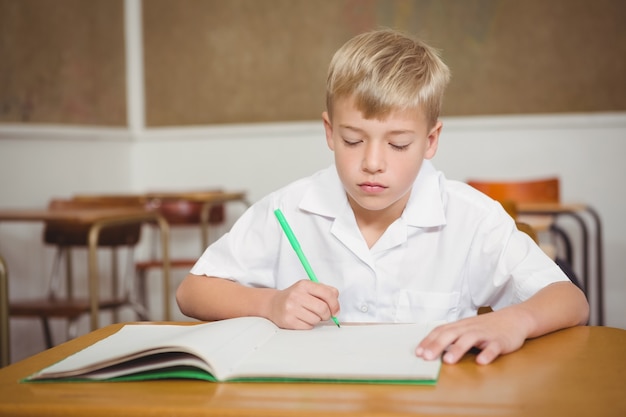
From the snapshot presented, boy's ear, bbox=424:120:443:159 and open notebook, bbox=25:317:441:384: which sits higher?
boy's ear, bbox=424:120:443:159

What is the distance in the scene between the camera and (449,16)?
4121mm

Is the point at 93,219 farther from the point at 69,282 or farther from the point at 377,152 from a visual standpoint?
the point at 377,152

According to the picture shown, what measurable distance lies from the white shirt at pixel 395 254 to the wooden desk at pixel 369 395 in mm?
495

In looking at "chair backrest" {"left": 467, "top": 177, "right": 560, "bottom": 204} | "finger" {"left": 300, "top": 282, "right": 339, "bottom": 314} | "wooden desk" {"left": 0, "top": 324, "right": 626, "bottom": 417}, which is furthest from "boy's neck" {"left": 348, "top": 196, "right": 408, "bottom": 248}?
"chair backrest" {"left": 467, "top": 177, "right": 560, "bottom": 204}

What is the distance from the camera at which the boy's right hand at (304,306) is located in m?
0.89

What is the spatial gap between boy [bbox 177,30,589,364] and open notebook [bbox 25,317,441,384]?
0.43ft

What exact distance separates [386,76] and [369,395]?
617mm

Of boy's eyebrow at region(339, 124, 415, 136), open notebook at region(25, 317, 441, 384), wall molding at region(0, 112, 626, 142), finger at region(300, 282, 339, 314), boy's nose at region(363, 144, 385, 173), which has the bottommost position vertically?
open notebook at region(25, 317, 441, 384)

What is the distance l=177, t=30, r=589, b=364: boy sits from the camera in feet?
3.43

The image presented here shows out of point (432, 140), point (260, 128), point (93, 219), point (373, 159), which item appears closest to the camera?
point (373, 159)

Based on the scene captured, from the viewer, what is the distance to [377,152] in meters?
1.04

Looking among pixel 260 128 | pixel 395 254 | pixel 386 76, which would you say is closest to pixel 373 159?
pixel 386 76

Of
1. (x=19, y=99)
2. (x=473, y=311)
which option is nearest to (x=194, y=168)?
(x=19, y=99)

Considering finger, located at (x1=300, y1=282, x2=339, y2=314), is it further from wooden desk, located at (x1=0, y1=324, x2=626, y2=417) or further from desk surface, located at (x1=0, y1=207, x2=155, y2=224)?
desk surface, located at (x1=0, y1=207, x2=155, y2=224)
